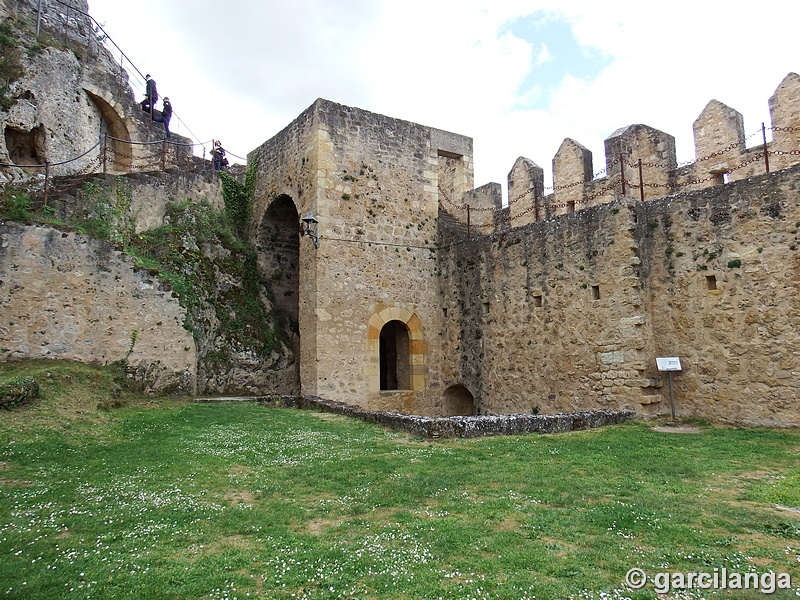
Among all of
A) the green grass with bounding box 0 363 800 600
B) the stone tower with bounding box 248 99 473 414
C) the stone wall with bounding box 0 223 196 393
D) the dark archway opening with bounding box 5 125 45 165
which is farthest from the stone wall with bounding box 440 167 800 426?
the dark archway opening with bounding box 5 125 45 165

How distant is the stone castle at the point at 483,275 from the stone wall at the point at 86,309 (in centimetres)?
4

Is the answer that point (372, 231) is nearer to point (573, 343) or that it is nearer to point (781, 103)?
point (573, 343)

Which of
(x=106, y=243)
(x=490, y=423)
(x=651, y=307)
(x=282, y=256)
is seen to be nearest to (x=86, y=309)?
(x=106, y=243)

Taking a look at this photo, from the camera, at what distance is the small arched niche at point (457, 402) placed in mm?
16453

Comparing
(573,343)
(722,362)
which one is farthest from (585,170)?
(722,362)

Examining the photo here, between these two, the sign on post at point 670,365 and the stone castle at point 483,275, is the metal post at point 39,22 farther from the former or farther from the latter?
the sign on post at point 670,365

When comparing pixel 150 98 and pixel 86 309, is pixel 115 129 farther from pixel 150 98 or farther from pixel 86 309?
pixel 86 309

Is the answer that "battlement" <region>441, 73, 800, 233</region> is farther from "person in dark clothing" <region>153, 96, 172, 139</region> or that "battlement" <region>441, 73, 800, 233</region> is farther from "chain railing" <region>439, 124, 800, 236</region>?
"person in dark clothing" <region>153, 96, 172, 139</region>

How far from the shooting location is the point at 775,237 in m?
9.86

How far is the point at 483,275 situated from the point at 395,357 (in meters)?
4.50

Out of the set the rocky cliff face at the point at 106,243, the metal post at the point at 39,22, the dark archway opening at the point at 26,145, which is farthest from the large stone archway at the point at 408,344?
the metal post at the point at 39,22

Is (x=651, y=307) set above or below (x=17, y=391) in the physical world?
above

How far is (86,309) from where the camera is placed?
1203 cm

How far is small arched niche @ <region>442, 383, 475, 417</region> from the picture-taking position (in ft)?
54.0
